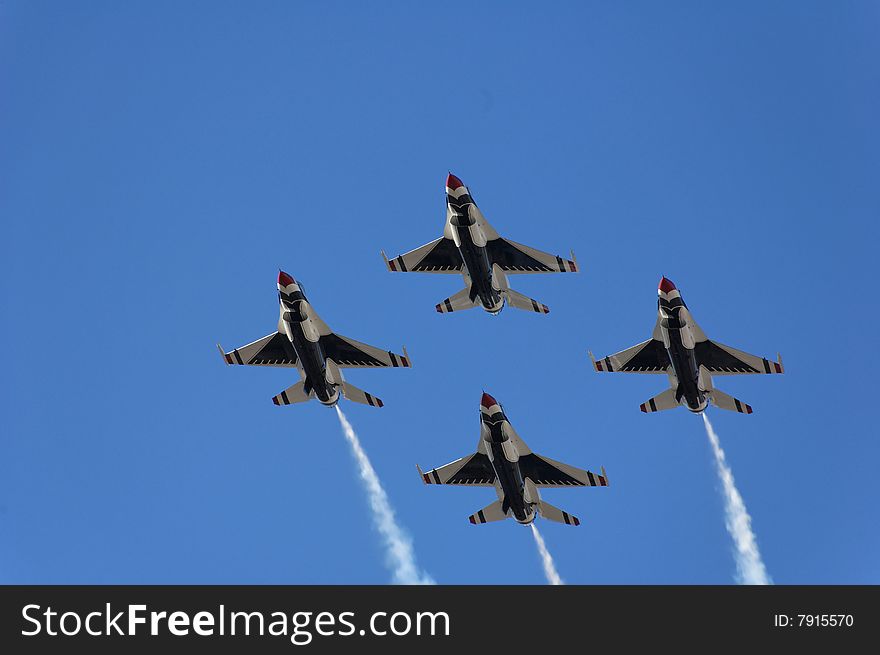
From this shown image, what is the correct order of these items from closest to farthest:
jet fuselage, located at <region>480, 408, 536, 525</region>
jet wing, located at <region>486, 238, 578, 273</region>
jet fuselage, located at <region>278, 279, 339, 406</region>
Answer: jet fuselage, located at <region>278, 279, 339, 406</region>, jet fuselage, located at <region>480, 408, 536, 525</region>, jet wing, located at <region>486, 238, 578, 273</region>

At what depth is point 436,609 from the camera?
59344 mm

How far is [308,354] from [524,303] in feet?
57.4

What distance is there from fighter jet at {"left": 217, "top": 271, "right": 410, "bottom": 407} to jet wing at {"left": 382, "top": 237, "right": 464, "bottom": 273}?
7.29 m

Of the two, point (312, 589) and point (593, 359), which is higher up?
point (593, 359)

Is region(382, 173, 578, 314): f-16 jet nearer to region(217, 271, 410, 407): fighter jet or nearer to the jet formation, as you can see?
the jet formation

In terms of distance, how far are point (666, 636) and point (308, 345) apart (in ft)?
110

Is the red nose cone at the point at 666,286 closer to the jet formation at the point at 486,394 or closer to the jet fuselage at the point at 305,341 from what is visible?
the jet formation at the point at 486,394

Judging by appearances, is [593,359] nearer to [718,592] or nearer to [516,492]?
[516,492]

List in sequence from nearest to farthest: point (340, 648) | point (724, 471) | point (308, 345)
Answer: point (340, 648) → point (308, 345) → point (724, 471)

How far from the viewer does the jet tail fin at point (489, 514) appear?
88875 millimetres

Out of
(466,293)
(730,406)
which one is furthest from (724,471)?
(466,293)

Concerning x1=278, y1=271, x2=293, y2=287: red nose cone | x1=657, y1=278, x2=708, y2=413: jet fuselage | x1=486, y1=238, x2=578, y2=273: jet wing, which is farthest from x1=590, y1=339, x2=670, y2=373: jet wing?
x1=278, y1=271, x2=293, y2=287: red nose cone

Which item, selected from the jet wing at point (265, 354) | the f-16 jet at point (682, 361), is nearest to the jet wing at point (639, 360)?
the f-16 jet at point (682, 361)

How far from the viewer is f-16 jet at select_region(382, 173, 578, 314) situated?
84312 millimetres
